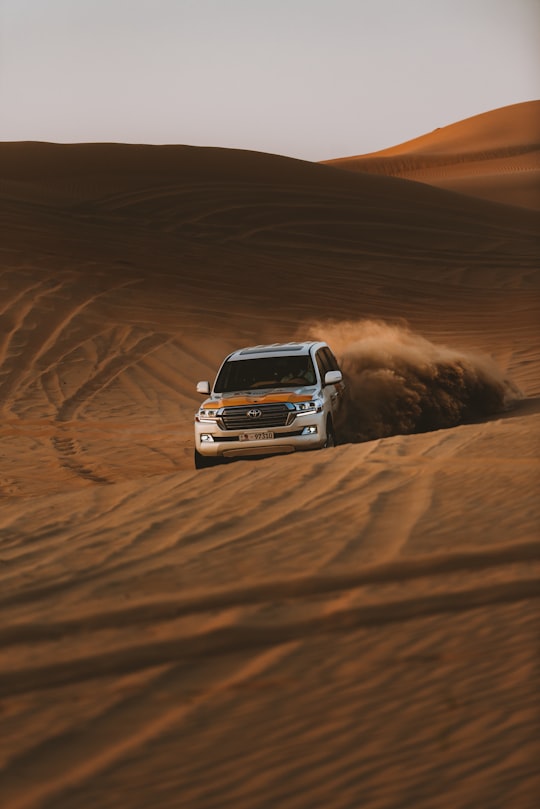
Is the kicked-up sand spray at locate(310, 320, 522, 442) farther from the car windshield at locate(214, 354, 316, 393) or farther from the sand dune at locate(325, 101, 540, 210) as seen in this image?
the sand dune at locate(325, 101, 540, 210)

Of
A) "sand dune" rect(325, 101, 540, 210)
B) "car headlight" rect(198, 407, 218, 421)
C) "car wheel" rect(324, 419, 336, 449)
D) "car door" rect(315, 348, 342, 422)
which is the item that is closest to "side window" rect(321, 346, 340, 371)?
"car door" rect(315, 348, 342, 422)

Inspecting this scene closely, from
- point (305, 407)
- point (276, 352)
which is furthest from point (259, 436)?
point (276, 352)

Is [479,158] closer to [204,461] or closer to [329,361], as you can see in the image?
[329,361]

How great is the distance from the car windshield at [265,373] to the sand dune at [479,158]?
6351 centimetres

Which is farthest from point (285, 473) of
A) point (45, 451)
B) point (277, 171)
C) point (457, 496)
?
point (277, 171)

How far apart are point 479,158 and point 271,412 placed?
102 m

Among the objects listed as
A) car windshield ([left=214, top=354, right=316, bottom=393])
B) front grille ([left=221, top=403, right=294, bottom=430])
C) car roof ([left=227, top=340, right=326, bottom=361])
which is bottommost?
front grille ([left=221, top=403, right=294, bottom=430])

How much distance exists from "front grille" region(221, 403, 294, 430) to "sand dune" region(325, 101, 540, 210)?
64.5 m

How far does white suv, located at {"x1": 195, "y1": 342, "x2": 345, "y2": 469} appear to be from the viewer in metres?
12.0

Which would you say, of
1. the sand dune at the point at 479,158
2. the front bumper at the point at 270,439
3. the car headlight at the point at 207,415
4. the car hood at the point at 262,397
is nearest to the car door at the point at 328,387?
→ the car hood at the point at 262,397

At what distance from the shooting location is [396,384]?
1525cm

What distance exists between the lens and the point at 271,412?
12.1 metres

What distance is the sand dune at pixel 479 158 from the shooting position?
3127 inches

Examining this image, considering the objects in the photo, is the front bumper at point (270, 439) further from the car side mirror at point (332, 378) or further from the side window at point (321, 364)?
the side window at point (321, 364)
